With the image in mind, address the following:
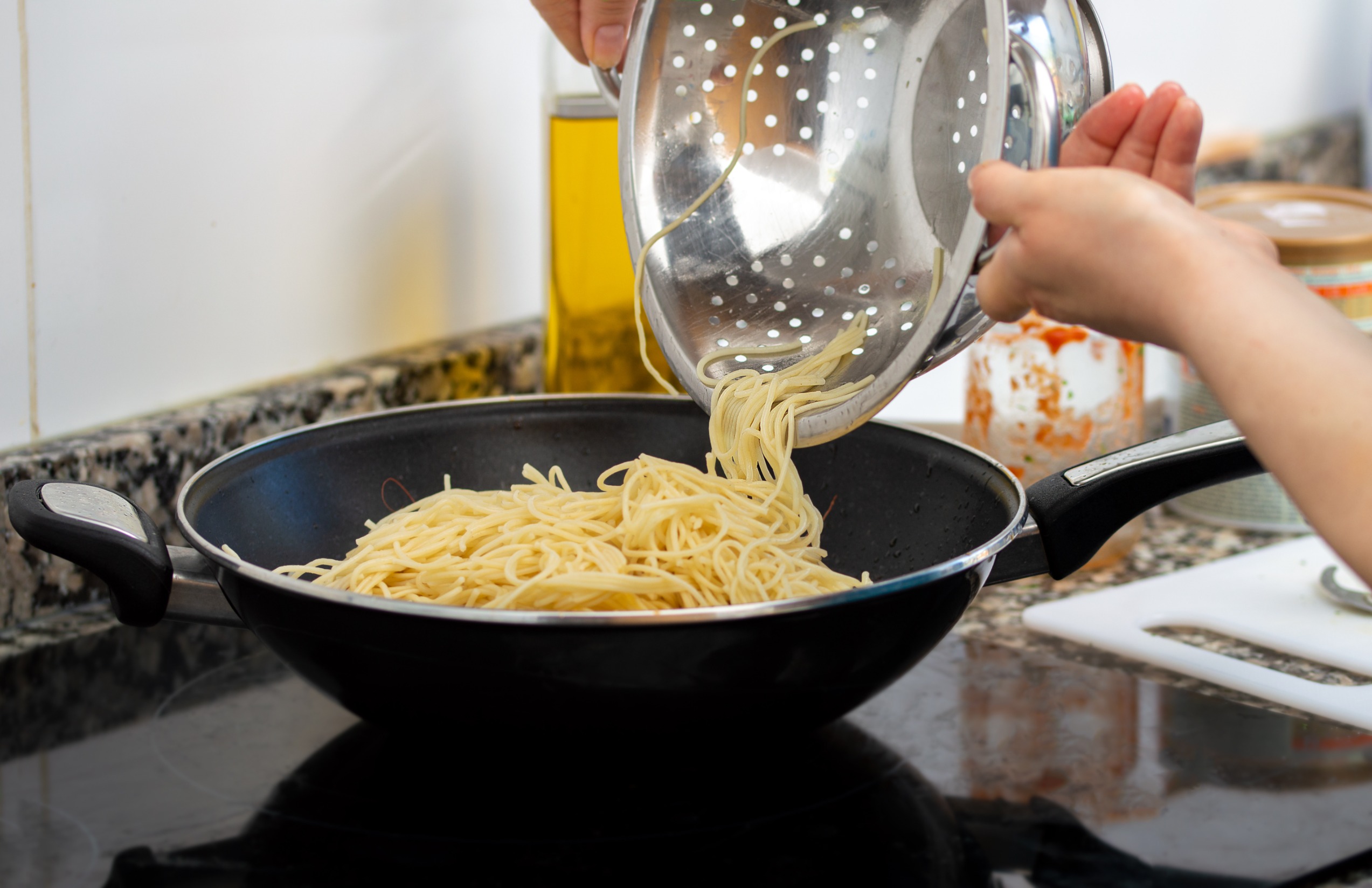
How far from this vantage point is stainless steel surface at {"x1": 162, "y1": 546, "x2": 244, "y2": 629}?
739mm

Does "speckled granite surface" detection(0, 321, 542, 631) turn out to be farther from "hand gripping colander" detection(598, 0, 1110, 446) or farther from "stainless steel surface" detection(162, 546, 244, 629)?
"hand gripping colander" detection(598, 0, 1110, 446)

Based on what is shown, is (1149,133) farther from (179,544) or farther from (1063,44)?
(179,544)

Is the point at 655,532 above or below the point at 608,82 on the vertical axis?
below

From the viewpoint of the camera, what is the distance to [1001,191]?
0.61m

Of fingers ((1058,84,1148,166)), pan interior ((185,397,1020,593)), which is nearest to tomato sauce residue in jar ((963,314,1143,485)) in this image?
pan interior ((185,397,1020,593))

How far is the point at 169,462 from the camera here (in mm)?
1031

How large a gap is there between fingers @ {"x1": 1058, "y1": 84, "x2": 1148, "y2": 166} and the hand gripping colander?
2.3 inches

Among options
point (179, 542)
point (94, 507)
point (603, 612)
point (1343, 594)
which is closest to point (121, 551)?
point (94, 507)

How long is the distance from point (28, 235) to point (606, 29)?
433mm

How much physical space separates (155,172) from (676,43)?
1.40ft

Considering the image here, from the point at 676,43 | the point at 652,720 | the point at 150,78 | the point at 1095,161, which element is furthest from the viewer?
the point at 150,78

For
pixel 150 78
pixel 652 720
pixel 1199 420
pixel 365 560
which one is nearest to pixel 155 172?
pixel 150 78

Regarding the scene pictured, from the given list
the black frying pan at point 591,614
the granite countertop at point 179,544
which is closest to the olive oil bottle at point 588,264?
the granite countertop at point 179,544

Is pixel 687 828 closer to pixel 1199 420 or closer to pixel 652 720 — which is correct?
pixel 652 720
